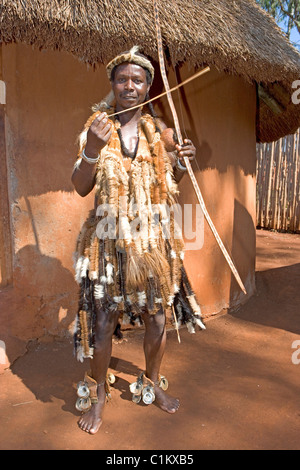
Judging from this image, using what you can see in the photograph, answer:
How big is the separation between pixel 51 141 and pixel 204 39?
1416 millimetres

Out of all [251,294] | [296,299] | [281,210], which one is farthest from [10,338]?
[281,210]

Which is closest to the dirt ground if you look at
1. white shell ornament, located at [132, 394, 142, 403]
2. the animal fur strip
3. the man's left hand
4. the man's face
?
white shell ornament, located at [132, 394, 142, 403]

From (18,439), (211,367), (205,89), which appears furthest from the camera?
(205,89)

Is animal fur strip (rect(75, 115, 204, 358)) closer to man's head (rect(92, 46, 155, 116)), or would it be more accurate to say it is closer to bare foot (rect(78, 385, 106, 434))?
man's head (rect(92, 46, 155, 116))

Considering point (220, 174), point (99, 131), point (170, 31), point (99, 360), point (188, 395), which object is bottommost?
point (188, 395)

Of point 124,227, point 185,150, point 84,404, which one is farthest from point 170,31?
point 84,404

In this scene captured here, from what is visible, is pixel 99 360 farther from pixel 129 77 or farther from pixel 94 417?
pixel 129 77

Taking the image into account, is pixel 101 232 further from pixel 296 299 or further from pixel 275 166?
pixel 275 166

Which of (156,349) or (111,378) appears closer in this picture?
(156,349)

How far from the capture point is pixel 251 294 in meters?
4.61

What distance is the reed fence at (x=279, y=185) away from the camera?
341 inches

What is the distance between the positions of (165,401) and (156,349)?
0.35 meters

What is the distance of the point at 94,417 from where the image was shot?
230cm

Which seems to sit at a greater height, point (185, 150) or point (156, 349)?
point (185, 150)
